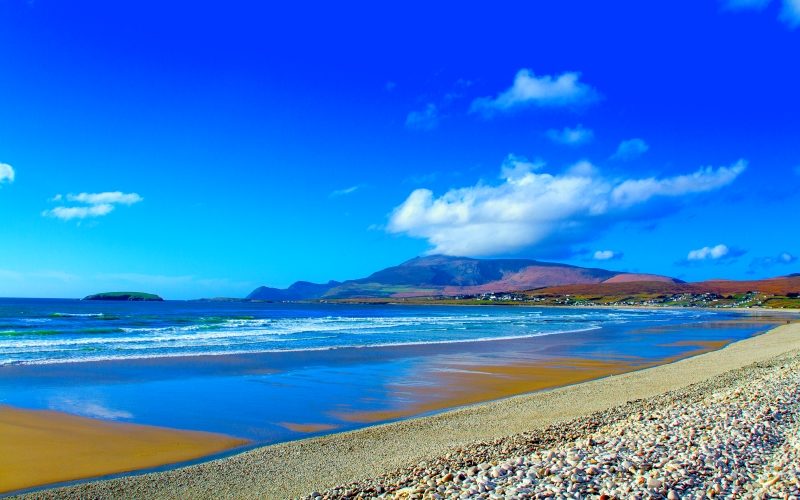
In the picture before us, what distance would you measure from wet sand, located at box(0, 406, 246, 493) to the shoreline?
2.63 feet

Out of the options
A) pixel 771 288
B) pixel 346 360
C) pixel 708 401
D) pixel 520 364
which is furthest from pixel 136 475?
pixel 771 288

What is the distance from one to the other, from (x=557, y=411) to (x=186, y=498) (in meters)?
7.92

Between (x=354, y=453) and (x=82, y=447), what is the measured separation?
189 inches

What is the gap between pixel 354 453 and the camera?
9602mm

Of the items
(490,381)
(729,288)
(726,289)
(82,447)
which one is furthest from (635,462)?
(729,288)

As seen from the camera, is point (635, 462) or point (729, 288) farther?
point (729, 288)

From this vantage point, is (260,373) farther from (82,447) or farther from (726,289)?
(726,289)

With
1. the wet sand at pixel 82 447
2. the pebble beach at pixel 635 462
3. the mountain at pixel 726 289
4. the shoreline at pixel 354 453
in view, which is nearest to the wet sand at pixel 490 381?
the shoreline at pixel 354 453

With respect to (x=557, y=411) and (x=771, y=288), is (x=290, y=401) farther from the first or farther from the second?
(x=771, y=288)

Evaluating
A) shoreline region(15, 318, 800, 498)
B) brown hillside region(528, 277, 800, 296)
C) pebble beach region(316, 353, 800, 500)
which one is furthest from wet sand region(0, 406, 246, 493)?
brown hillside region(528, 277, 800, 296)

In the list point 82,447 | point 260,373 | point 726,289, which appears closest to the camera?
point 82,447

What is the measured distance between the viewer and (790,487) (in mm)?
6297

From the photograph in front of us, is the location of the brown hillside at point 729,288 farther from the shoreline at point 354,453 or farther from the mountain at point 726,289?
the shoreline at point 354,453

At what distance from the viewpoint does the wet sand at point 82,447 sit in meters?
9.03
